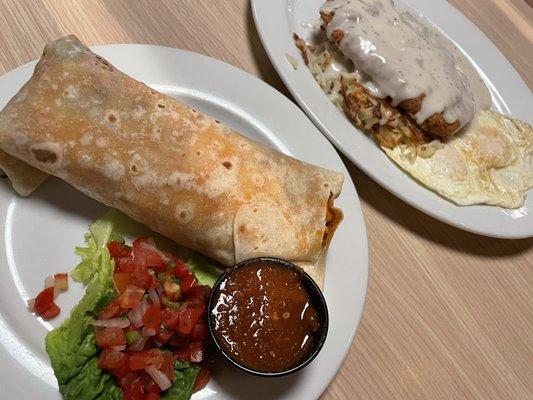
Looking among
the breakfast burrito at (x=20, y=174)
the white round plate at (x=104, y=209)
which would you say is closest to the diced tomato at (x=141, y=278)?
the white round plate at (x=104, y=209)

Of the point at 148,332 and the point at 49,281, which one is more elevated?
the point at 148,332

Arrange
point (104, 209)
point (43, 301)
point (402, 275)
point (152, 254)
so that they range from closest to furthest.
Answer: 1. point (43, 301)
2. point (152, 254)
3. point (104, 209)
4. point (402, 275)

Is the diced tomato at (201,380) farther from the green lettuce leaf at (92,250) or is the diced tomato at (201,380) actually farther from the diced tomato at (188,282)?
the green lettuce leaf at (92,250)

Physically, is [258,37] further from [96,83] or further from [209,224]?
[209,224]

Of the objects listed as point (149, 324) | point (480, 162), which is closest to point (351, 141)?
point (480, 162)

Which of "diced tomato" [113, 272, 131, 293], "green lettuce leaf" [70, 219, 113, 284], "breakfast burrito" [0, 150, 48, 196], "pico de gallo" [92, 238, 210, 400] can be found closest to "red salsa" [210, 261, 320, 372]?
"pico de gallo" [92, 238, 210, 400]

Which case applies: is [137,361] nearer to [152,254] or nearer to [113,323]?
[113,323]

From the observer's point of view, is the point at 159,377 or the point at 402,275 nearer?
the point at 159,377
